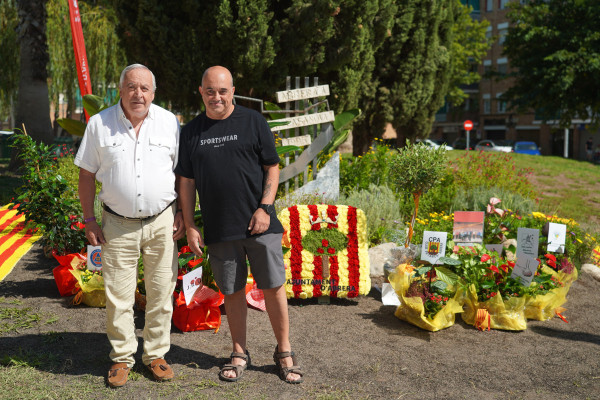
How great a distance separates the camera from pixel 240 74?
975 centimetres

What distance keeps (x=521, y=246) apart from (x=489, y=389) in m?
1.93

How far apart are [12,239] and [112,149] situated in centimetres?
399

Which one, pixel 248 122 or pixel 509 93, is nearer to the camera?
pixel 248 122

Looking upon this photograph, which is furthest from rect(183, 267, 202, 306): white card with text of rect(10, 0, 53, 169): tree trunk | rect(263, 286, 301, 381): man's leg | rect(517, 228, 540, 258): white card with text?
rect(10, 0, 53, 169): tree trunk

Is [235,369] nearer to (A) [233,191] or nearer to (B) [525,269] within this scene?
(A) [233,191]

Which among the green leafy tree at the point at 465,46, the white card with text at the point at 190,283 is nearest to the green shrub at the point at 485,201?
the white card with text at the point at 190,283

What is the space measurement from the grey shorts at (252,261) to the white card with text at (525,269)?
2.44 m

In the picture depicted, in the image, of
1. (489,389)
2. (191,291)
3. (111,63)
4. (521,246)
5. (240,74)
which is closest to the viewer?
(489,389)

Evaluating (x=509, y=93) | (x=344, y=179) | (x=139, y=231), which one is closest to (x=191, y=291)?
(x=139, y=231)

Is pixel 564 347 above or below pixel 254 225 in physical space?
below

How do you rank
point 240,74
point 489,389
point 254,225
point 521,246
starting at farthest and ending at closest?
1. point 240,74
2. point 521,246
3. point 489,389
4. point 254,225

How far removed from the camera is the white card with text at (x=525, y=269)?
455 cm

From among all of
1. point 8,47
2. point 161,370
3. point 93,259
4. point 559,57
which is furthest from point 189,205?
point 559,57

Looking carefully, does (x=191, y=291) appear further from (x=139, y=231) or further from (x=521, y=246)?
(x=521, y=246)
